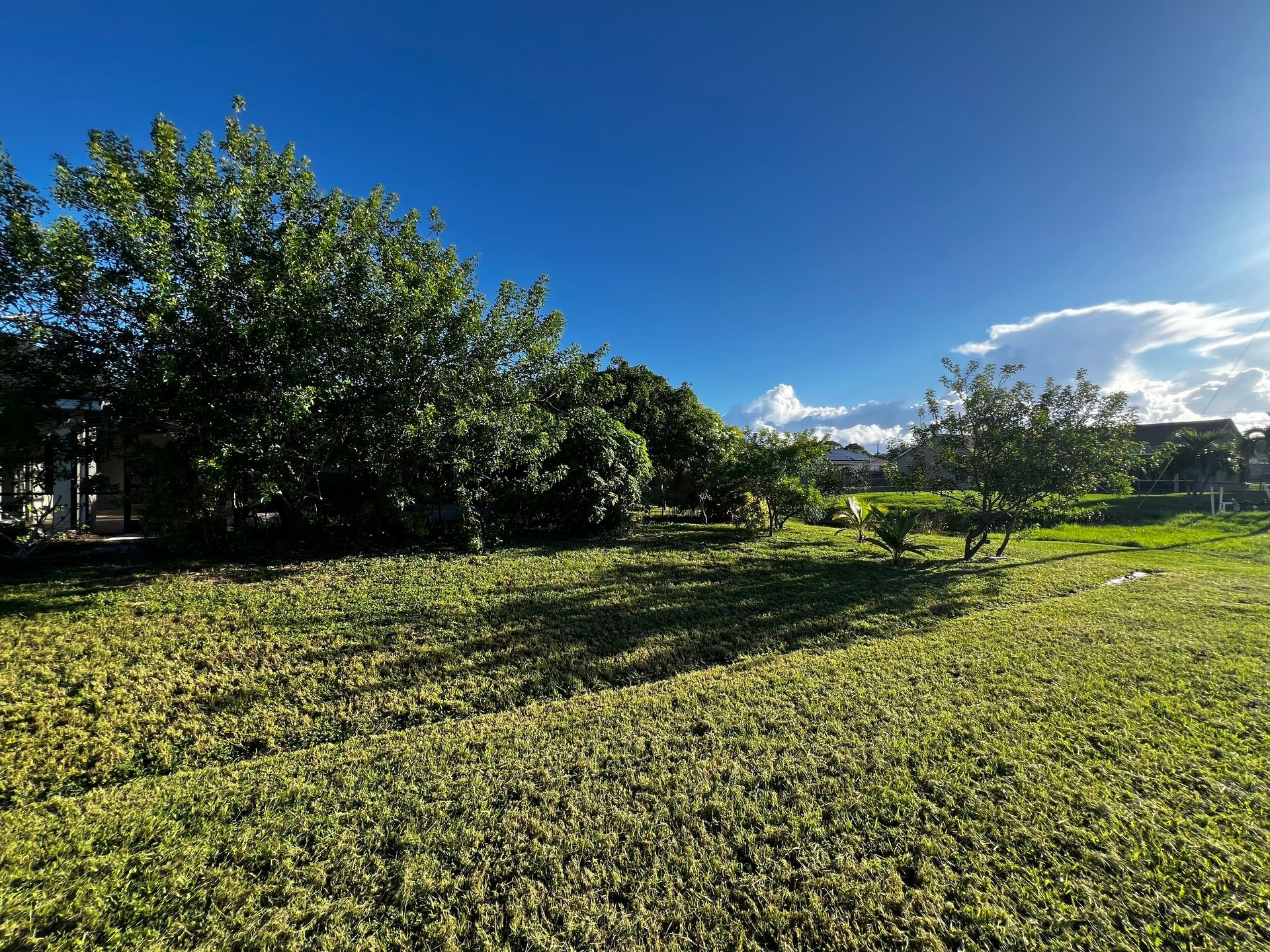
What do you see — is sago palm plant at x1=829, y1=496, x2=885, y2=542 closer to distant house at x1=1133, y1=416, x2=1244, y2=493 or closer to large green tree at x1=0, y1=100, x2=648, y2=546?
large green tree at x1=0, y1=100, x2=648, y2=546

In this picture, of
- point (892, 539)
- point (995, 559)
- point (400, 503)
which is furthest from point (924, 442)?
point (400, 503)

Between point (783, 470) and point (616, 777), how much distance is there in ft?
29.9

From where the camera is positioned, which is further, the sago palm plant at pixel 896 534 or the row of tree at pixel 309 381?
the sago palm plant at pixel 896 534

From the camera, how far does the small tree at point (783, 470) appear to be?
36.3 ft

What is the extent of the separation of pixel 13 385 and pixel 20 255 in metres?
2.22

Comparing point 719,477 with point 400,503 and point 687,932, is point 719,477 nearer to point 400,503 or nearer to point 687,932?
point 400,503

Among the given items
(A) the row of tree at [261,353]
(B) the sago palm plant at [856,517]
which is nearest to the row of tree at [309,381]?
(A) the row of tree at [261,353]

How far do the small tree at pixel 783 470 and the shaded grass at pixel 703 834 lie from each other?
295 inches

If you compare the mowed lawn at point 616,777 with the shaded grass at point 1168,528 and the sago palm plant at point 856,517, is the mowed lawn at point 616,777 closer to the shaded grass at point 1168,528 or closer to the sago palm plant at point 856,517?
the sago palm plant at point 856,517

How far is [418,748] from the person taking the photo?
309 cm

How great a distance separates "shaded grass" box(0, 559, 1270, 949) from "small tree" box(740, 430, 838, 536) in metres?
7.49

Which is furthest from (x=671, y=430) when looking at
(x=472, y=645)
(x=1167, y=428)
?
(x=1167, y=428)

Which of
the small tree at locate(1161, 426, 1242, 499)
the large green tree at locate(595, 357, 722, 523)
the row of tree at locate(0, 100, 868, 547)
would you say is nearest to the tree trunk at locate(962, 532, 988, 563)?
the large green tree at locate(595, 357, 722, 523)

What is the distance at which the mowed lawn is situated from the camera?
75.8 inches
